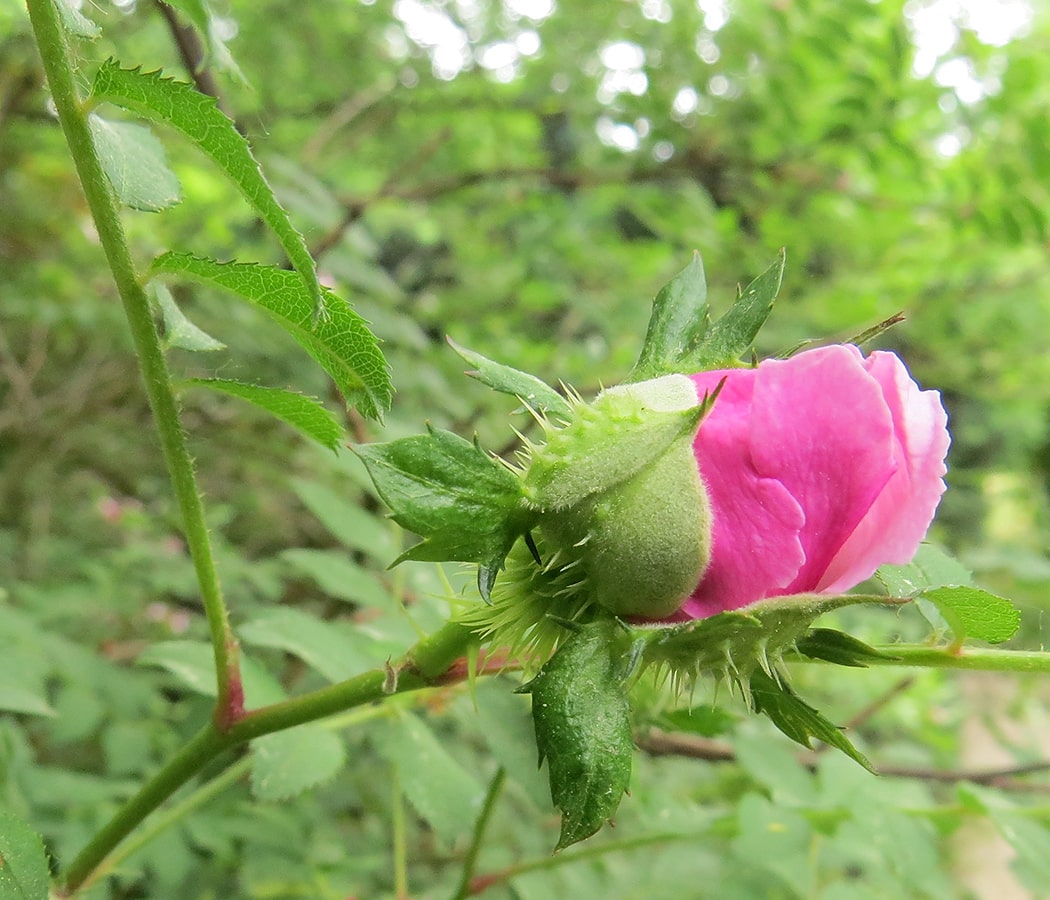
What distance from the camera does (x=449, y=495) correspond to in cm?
67

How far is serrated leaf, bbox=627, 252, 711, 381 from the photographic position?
746mm

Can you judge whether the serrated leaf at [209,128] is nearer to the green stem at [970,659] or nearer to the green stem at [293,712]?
the green stem at [293,712]

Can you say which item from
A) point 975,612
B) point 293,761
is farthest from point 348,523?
point 975,612

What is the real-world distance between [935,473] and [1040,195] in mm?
2578

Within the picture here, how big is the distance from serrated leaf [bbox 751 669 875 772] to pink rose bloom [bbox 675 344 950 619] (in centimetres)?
7

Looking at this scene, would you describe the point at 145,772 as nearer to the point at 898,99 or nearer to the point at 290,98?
the point at 898,99

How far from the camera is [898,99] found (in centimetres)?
241

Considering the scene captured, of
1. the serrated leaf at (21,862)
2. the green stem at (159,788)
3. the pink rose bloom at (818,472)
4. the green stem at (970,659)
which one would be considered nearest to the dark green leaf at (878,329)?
the pink rose bloom at (818,472)

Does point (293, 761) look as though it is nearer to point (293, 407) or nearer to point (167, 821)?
point (167, 821)

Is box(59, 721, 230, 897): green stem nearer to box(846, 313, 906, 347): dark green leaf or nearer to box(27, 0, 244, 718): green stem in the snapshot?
box(27, 0, 244, 718): green stem

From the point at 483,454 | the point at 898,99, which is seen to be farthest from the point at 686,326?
the point at 898,99

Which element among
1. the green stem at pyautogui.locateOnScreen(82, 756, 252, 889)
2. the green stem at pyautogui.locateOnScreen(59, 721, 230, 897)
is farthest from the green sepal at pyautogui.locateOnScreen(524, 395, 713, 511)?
the green stem at pyautogui.locateOnScreen(82, 756, 252, 889)

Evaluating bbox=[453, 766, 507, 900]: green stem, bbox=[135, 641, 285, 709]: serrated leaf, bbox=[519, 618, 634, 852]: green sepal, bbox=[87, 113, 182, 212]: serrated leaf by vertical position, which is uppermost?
bbox=[87, 113, 182, 212]: serrated leaf

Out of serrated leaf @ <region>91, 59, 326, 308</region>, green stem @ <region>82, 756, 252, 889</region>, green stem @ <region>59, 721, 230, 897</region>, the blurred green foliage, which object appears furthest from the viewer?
the blurred green foliage
